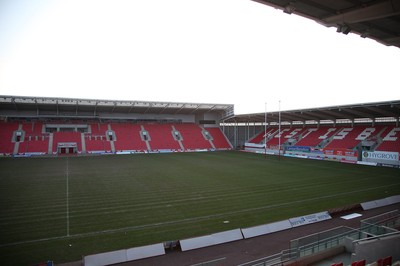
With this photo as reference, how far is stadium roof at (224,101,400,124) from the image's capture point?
3574 centimetres

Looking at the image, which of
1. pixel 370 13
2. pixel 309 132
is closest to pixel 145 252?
pixel 370 13

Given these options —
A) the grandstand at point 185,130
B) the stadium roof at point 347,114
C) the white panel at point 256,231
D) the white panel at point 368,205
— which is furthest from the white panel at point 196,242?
the stadium roof at point 347,114

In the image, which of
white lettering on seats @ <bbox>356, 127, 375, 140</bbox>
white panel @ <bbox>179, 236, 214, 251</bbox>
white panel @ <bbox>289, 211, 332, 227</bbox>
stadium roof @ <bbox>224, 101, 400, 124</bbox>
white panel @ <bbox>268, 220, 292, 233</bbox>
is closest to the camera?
white panel @ <bbox>179, 236, 214, 251</bbox>

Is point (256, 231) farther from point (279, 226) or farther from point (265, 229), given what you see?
point (279, 226)

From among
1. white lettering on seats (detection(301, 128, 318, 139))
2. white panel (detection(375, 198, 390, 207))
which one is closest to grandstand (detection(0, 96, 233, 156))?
white lettering on seats (detection(301, 128, 318, 139))

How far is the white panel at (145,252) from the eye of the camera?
10250mm

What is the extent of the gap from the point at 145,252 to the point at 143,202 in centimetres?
684

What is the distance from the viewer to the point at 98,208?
1588cm

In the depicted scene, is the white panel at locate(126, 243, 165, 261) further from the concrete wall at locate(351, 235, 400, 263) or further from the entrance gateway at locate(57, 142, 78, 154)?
the entrance gateway at locate(57, 142, 78, 154)

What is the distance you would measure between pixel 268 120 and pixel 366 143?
22.5 meters

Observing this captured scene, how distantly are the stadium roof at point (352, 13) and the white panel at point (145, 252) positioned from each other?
9.59 meters

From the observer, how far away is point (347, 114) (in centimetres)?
4300

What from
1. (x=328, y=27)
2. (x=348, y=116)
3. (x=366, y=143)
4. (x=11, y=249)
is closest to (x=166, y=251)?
(x=11, y=249)

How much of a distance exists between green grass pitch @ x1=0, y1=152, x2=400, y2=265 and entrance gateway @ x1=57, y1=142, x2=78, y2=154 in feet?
63.5
